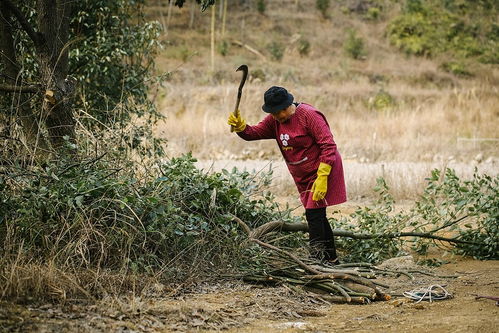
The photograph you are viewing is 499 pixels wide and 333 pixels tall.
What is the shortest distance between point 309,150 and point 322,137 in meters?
0.20

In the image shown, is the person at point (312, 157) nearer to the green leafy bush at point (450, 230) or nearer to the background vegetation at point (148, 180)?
the background vegetation at point (148, 180)

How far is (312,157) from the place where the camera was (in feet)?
17.9

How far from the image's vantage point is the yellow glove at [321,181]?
5.24 meters

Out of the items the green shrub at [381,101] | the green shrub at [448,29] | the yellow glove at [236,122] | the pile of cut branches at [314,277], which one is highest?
the green shrub at [448,29]

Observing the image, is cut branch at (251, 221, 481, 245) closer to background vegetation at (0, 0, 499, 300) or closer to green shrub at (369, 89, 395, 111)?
background vegetation at (0, 0, 499, 300)

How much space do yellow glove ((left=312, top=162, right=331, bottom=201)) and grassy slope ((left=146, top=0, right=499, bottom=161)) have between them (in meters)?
1.48

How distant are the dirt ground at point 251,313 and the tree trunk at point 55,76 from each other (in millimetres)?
1699

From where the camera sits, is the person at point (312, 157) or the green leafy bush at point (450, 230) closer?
the person at point (312, 157)

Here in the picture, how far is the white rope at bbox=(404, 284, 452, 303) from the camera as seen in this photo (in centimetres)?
461

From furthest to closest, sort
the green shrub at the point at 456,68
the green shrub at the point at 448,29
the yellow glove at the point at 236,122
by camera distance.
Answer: the green shrub at the point at 448,29, the green shrub at the point at 456,68, the yellow glove at the point at 236,122

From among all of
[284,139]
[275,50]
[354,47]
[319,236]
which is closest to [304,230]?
[319,236]

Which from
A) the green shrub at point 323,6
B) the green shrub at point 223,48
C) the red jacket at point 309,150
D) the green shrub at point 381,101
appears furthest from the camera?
the green shrub at point 323,6

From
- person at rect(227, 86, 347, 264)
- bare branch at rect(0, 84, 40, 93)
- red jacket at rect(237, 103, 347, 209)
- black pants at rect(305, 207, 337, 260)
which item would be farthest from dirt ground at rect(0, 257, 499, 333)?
bare branch at rect(0, 84, 40, 93)

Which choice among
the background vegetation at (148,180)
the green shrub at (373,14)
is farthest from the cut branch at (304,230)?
the green shrub at (373,14)
